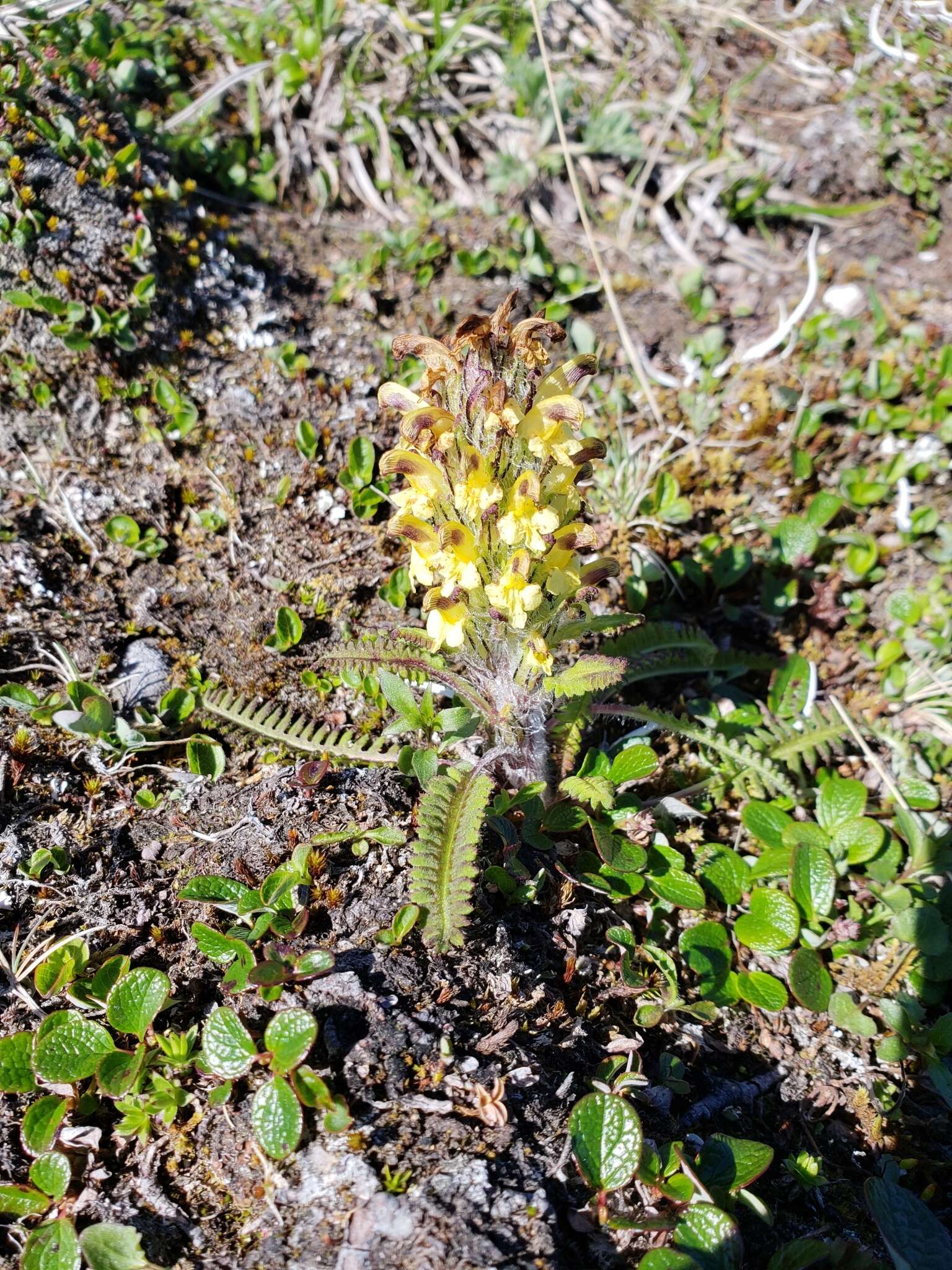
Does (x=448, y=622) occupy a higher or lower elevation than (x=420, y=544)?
lower

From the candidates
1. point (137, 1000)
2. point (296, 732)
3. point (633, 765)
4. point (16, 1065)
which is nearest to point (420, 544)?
point (296, 732)

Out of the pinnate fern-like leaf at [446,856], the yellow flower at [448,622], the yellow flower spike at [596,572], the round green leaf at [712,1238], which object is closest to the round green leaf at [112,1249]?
the pinnate fern-like leaf at [446,856]

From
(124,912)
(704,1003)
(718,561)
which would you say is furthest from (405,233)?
(704,1003)

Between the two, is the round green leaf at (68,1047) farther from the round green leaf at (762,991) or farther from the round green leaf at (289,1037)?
the round green leaf at (762,991)

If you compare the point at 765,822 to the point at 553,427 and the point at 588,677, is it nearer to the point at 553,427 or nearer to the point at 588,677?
the point at 588,677

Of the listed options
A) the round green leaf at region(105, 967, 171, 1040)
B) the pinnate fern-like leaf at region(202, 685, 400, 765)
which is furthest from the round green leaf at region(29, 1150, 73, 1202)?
the pinnate fern-like leaf at region(202, 685, 400, 765)

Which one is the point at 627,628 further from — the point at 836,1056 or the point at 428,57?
the point at 428,57
